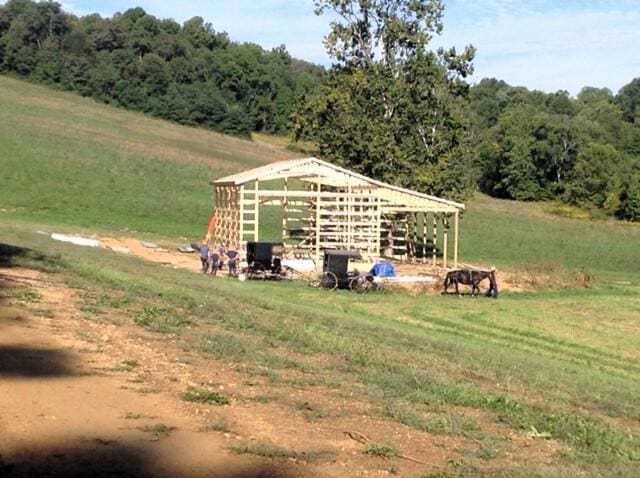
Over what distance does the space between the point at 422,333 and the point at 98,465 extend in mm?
11362

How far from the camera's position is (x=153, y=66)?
94.4 m

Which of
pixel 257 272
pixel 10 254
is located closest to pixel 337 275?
pixel 257 272

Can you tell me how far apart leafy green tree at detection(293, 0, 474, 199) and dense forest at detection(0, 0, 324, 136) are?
44731mm

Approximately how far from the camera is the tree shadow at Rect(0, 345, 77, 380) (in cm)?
712

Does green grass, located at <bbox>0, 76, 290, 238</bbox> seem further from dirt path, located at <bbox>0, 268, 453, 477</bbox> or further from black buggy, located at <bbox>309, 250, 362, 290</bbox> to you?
dirt path, located at <bbox>0, 268, 453, 477</bbox>

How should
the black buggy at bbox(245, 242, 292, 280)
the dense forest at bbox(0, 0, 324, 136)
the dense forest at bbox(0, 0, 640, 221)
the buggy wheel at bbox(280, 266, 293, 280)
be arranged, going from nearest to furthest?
1. the black buggy at bbox(245, 242, 292, 280)
2. the buggy wheel at bbox(280, 266, 293, 280)
3. the dense forest at bbox(0, 0, 640, 221)
4. the dense forest at bbox(0, 0, 324, 136)

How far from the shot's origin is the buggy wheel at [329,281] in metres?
24.2

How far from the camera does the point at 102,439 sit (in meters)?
5.68

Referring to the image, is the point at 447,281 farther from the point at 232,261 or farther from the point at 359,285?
the point at 232,261

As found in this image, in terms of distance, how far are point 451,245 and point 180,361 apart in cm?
3755

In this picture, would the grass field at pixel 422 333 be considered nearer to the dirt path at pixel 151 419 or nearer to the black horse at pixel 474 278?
the dirt path at pixel 151 419

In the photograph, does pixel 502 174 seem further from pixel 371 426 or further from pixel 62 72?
pixel 371 426

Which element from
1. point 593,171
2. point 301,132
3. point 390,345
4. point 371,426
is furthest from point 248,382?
point 593,171

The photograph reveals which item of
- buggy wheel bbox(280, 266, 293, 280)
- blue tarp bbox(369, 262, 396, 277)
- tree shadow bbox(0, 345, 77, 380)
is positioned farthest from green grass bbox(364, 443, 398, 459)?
buggy wheel bbox(280, 266, 293, 280)
